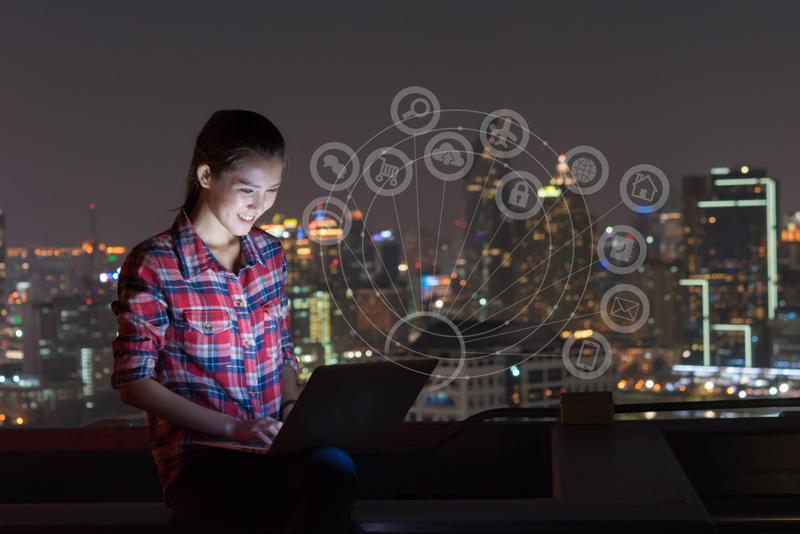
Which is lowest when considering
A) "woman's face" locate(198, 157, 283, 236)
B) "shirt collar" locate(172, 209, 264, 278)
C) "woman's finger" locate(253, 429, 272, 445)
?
"woman's finger" locate(253, 429, 272, 445)

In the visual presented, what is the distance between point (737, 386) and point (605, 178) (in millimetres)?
34964

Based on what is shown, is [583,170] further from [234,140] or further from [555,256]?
[555,256]

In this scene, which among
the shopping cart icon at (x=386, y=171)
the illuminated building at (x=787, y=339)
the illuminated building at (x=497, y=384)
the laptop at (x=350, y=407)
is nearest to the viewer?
the laptop at (x=350, y=407)

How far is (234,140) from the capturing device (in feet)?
5.50

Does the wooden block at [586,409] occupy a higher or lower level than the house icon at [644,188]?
lower

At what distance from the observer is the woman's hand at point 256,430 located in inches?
62.0

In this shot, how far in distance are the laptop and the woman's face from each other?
37 centimetres

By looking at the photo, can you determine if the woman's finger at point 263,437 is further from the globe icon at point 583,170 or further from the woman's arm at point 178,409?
the globe icon at point 583,170

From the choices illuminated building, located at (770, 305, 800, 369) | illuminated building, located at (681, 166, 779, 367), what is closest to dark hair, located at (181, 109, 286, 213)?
illuminated building, located at (681, 166, 779, 367)

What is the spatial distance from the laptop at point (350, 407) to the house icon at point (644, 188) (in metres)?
1.89

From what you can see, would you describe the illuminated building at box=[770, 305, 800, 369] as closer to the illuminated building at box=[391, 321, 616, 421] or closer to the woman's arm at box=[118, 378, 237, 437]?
the illuminated building at box=[391, 321, 616, 421]

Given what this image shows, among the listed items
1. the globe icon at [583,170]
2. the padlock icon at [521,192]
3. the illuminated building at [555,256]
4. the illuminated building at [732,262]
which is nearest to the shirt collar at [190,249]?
the padlock icon at [521,192]

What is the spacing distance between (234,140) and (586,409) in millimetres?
1339

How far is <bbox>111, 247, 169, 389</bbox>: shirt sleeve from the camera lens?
5.24 feet
